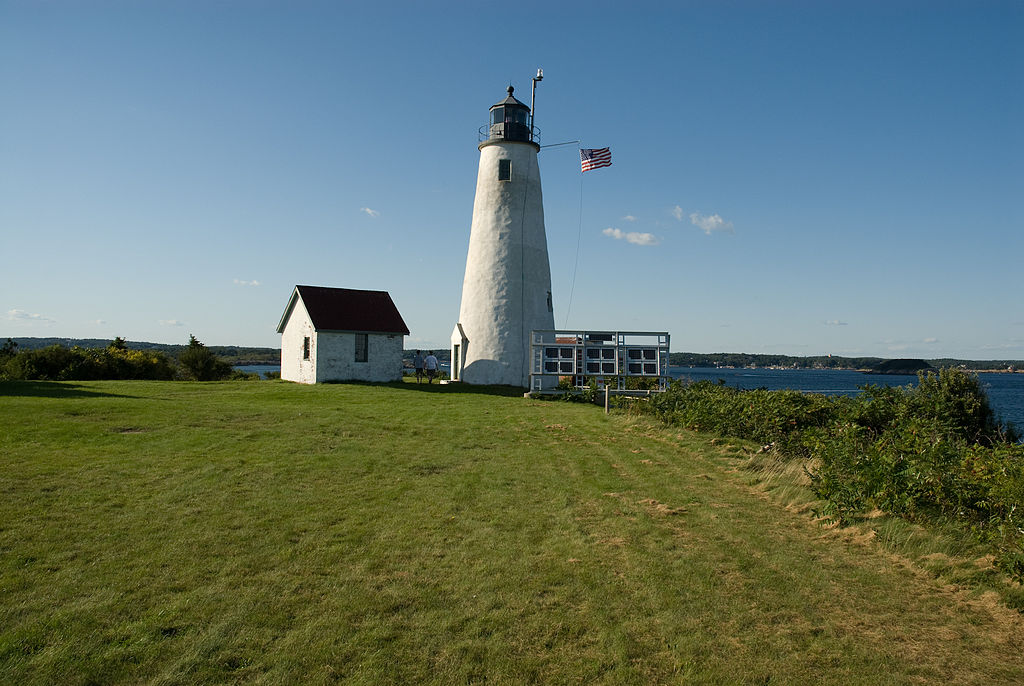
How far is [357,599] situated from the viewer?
604 cm

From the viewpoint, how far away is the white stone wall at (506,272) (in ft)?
98.2

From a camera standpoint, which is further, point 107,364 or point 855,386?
point 855,386

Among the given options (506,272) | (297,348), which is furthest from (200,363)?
(506,272)

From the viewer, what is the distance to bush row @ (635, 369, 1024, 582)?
7.18m

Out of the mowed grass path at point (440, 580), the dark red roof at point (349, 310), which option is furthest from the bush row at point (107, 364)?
the mowed grass path at point (440, 580)

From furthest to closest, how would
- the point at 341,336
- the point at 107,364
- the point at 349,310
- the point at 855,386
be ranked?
the point at 855,386 < the point at 107,364 < the point at 349,310 < the point at 341,336

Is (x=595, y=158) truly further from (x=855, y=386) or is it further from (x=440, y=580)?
(x=855, y=386)

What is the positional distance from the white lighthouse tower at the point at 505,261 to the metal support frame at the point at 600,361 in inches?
144

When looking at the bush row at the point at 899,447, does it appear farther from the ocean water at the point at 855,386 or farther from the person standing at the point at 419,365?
the person standing at the point at 419,365

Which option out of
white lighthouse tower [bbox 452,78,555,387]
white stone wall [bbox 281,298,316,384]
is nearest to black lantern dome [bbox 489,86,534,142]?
white lighthouse tower [bbox 452,78,555,387]

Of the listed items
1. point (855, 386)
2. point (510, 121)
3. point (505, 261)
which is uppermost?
point (510, 121)

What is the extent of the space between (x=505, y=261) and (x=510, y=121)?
692 centimetres

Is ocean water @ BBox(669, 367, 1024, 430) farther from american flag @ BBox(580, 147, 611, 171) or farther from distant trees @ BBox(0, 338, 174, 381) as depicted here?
distant trees @ BBox(0, 338, 174, 381)

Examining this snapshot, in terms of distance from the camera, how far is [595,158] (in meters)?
27.5
